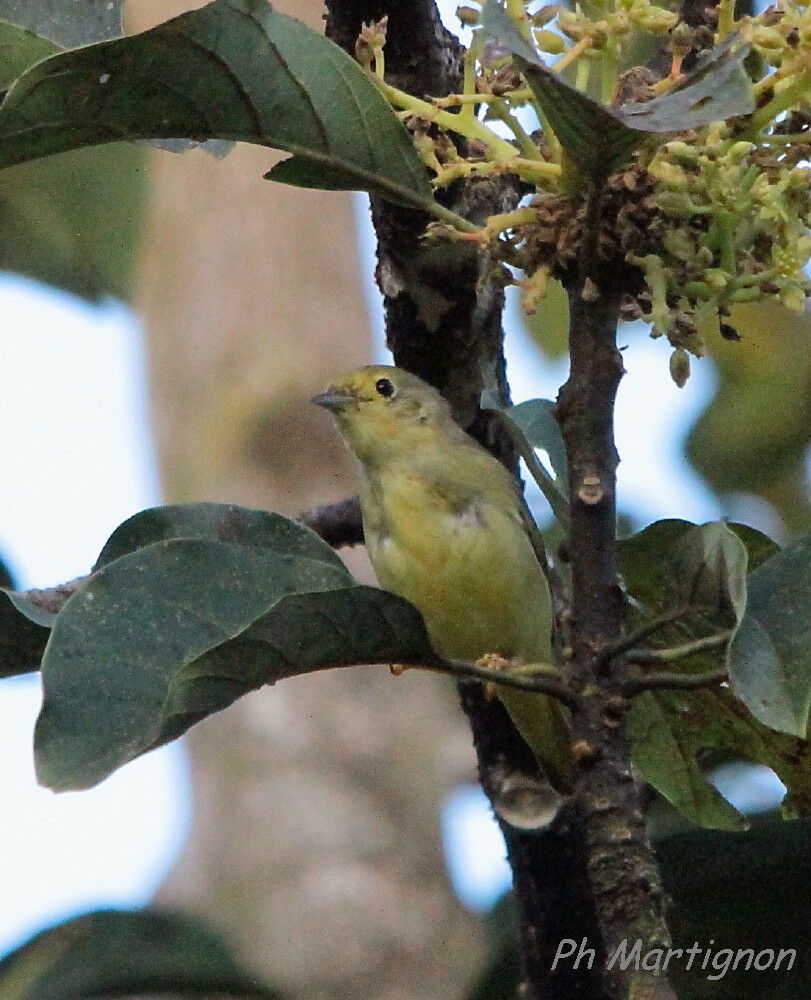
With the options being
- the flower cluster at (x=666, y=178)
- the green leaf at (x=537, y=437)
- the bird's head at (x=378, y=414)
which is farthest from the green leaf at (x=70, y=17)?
the bird's head at (x=378, y=414)

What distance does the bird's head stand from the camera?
3.10 m

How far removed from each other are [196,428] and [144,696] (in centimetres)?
641

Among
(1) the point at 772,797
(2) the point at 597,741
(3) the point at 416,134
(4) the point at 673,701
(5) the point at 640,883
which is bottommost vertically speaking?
(1) the point at 772,797

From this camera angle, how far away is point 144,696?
153cm

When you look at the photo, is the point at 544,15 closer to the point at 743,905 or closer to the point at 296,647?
the point at 296,647

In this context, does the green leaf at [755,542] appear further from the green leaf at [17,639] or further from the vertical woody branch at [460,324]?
the green leaf at [17,639]

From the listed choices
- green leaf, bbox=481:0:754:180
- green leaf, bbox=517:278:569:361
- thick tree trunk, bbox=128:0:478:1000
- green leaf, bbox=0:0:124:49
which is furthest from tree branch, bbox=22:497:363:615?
thick tree trunk, bbox=128:0:478:1000

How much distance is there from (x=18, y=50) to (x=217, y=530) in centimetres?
60

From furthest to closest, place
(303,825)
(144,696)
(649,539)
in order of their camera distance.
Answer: (303,825)
(649,539)
(144,696)

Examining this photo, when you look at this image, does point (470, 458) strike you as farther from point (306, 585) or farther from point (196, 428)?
point (196, 428)

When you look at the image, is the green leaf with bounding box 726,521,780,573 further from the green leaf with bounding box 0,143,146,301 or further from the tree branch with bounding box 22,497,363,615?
the green leaf with bounding box 0,143,146,301

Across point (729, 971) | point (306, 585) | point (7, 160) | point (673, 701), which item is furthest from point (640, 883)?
point (7, 160)

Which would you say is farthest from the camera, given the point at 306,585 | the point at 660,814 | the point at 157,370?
the point at 157,370

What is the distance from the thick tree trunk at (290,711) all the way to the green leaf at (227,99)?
3.76 m
